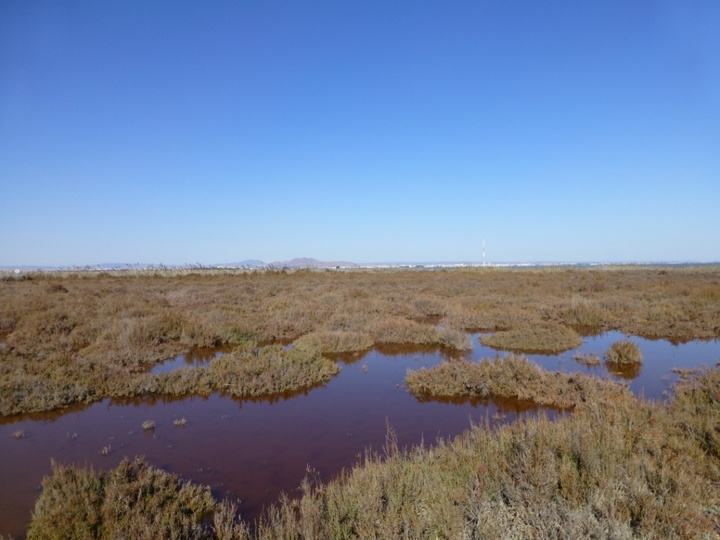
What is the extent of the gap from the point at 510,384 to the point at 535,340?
520cm

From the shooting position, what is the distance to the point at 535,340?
13609 mm

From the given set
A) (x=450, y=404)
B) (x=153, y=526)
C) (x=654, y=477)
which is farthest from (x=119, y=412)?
(x=654, y=477)

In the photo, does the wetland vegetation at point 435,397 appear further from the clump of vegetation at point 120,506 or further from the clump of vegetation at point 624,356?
the clump of vegetation at point 624,356

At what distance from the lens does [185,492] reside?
4.70 meters

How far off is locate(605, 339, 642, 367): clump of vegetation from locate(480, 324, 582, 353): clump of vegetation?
5.69 feet

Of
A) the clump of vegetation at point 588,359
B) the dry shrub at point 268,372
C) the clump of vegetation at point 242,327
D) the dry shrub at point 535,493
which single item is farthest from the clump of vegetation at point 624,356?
the dry shrub at point 268,372

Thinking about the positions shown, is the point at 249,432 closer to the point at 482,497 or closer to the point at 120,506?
the point at 120,506

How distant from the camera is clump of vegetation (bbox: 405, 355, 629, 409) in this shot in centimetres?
843

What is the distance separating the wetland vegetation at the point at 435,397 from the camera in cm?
352

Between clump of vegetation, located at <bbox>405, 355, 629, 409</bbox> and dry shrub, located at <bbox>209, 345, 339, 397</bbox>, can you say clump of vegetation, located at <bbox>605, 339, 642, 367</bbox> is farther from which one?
dry shrub, located at <bbox>209, 345, 339, 397</bbox>

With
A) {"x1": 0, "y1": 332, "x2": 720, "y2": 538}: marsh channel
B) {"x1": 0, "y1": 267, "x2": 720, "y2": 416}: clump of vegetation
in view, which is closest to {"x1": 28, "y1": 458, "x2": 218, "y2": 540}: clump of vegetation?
{"x1": 0, "y1": 332, "x2": 720, "y2": 538}: marsh channel

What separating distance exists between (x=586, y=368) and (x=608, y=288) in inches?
854

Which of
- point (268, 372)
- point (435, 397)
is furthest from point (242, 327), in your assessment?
point (435, 397)

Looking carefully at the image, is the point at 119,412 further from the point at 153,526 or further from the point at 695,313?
the point at 695,313
